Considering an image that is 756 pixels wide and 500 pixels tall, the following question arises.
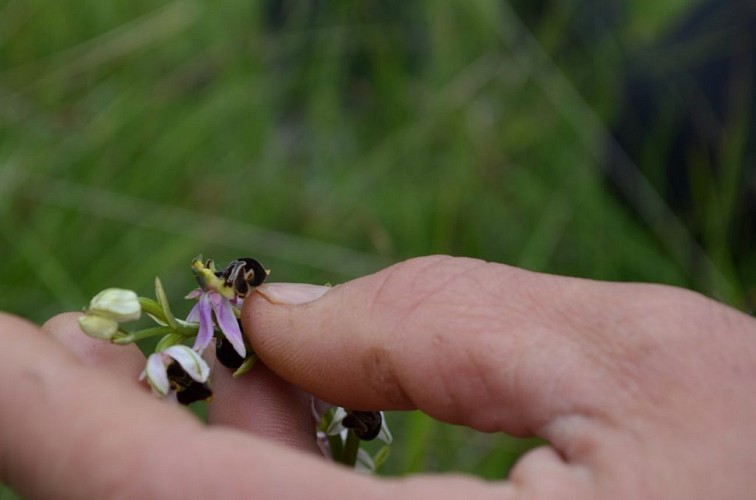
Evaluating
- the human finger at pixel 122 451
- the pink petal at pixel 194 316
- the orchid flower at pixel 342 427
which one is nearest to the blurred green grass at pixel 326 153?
the orchid flower at pixel 342 427

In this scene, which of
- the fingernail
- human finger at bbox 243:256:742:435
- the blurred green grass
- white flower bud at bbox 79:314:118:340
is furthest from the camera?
the blurred green grass

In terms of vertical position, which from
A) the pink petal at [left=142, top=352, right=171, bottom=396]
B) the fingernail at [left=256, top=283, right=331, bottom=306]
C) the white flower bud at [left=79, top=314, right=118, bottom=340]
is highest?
the white flower bud at [left=79, top=314, right=118, bottom=340]

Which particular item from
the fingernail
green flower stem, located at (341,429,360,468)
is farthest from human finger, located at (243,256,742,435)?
green flower stem, located at (341,429,360,468)

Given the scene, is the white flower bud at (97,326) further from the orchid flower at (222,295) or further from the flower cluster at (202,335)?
the orchid flower at (222,295)

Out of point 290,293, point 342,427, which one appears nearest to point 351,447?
point 342,427

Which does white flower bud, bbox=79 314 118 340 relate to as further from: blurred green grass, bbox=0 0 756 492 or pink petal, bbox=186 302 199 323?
blurred green grass, bbox=0 0 756 492

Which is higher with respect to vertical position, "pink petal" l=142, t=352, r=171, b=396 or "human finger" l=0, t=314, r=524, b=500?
"human finger" l=0, t=314, r=524, b=500
